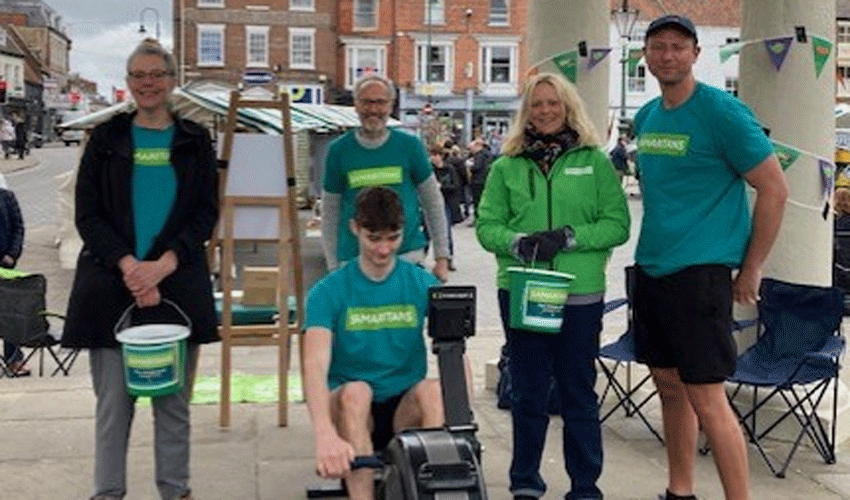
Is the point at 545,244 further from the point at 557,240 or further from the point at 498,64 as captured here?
the point at 498,64

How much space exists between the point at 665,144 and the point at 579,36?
2.19m

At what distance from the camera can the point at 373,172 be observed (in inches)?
190

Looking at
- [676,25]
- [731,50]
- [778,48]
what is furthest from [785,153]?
[676,25]

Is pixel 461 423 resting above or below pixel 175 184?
below

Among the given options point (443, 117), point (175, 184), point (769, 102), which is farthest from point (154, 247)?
point (443, 117)

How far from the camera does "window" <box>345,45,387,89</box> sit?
50.6 metres

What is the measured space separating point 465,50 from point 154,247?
1872 inches

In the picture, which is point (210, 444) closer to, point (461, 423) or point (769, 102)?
point (461, 423)

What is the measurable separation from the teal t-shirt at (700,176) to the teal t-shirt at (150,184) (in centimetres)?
184

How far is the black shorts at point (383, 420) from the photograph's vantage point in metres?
3.72

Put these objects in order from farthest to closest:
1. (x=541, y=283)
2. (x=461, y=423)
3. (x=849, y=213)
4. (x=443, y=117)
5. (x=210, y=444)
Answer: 1. (x=443, y=117)
2. (x=849, y=213)
3. (x=210, y=444)
4. (x=541, y=283)
5. (x=461, y=423)

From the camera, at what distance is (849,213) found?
1116 cm

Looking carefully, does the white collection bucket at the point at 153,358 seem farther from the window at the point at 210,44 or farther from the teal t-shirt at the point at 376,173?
the window at the point at 210,44

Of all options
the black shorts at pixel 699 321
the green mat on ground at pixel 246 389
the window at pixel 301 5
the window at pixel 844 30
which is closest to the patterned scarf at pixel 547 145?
the black shorts at pixel 699 321
